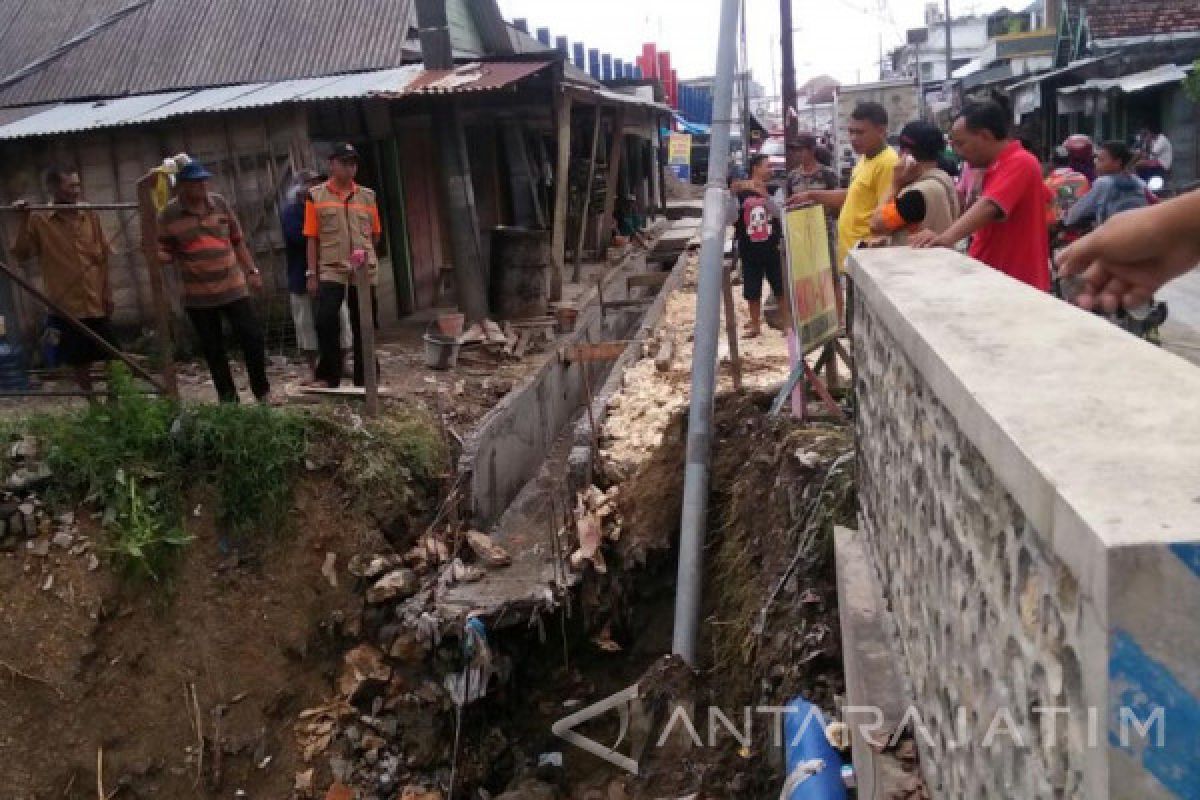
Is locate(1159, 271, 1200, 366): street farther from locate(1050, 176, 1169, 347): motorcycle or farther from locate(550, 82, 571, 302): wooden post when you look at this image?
locate(550, 82, 571, 302): wooden post

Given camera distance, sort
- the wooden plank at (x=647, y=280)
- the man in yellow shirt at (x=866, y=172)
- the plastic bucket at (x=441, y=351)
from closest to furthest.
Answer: the man in yellow shirt at (x=866, y=172) → the plastic bucket at (x=441, y=351) → the wooden plank at (x=647, y=280)

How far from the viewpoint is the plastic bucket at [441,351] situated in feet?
30.2

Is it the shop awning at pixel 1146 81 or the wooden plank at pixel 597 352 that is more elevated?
the shop awning at pixel 1146 81

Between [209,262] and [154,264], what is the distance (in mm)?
479

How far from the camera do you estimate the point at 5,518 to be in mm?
6551

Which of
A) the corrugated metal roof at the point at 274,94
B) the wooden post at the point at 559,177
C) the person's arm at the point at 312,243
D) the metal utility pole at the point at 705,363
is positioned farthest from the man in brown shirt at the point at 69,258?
the wooden post at the point at 559,177

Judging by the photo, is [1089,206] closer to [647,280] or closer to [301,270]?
[301,270]

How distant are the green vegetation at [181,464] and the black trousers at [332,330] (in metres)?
0.80

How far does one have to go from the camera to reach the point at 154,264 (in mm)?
6680

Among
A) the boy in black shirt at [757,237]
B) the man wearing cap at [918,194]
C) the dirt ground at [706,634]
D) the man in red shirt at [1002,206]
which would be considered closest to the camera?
the dirt ground at [706,634]

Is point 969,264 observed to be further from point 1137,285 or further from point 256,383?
point 256,383

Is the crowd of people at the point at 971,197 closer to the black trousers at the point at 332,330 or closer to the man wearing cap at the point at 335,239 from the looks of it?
the man wearing cap at the point at 335,239

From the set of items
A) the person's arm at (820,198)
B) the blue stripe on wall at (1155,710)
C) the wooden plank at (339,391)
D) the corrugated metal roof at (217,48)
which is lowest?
the wooden plank at (339,391)

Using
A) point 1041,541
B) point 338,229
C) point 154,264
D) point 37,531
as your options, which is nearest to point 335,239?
point 338,229
